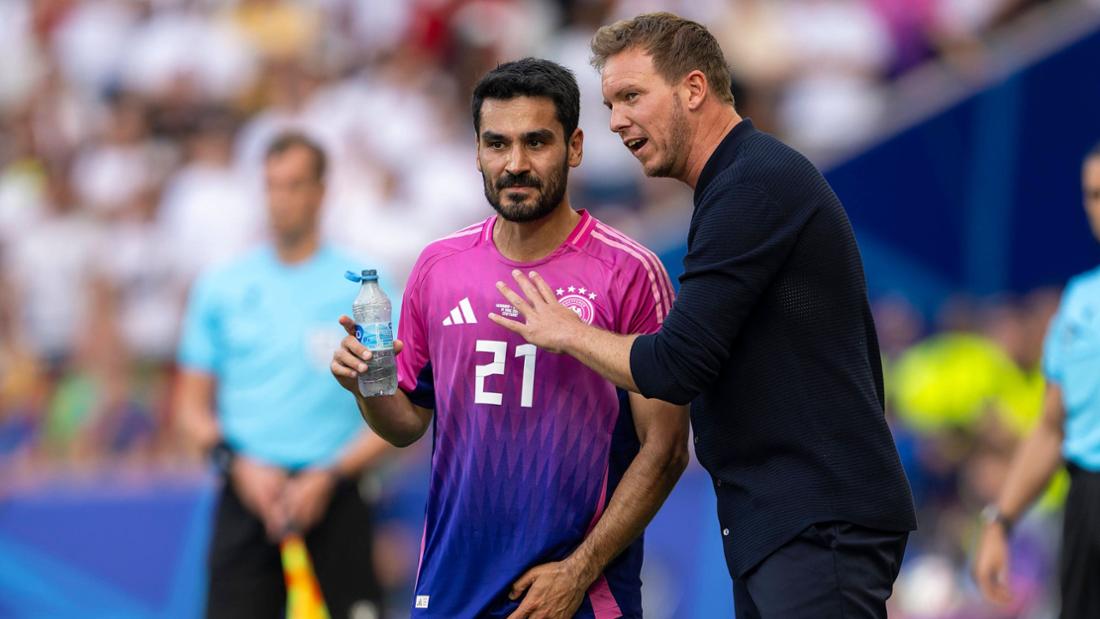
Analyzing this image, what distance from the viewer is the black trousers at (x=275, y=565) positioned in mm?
6934

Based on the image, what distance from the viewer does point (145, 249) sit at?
482 inches

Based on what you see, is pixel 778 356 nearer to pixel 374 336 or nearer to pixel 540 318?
pixel 540 318

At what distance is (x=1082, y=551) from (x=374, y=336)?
320cm

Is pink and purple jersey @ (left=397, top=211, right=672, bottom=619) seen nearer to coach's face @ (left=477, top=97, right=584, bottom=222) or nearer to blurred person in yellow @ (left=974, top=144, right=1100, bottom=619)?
coach's face @ (left=477, top=97, right=584, bottom=222)

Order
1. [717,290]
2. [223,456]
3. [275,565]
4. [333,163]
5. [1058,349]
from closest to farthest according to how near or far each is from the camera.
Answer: [717,290] < [1058,349] < [275,565] < [223,456] < [333,163]

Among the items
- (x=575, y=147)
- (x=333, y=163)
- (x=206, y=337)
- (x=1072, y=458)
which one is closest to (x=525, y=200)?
(x=575, y=147)

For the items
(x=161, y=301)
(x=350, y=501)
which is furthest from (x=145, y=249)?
(x=350, y=501)

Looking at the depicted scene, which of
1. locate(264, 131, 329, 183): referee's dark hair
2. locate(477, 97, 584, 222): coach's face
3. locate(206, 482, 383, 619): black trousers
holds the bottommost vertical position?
locate(206, 482, 383, 619): black trousers

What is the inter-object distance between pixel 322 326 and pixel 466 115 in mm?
5487

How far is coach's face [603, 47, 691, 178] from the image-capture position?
454cm

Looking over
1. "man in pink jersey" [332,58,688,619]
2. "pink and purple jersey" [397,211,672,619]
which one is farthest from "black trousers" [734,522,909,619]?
"pink and purple jersey" [397,211,672,619]

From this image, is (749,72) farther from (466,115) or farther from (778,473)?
(778,473)

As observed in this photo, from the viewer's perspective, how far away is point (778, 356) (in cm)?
440

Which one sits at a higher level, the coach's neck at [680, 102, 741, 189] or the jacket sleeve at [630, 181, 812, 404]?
the coach's neck at [680, 102, 741, 189]
